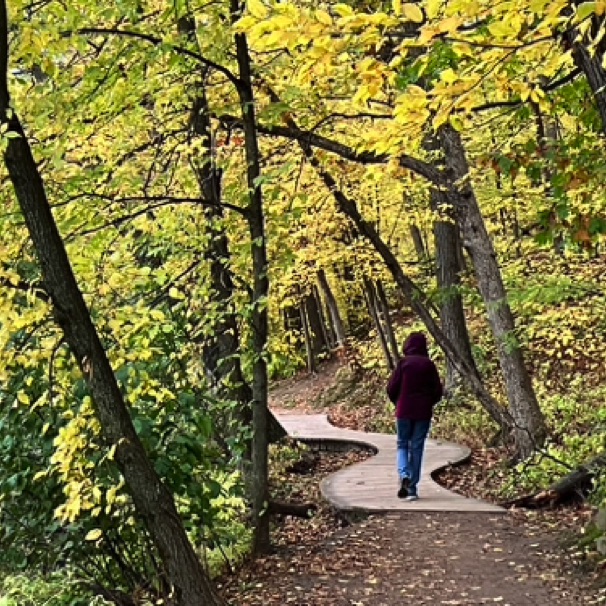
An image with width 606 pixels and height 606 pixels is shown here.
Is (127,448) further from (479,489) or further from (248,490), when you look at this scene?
(479,489)

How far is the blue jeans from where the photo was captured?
28.5ft

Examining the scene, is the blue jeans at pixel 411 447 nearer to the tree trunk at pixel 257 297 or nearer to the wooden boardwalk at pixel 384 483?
the wooden boardwalk at pixel 384 483

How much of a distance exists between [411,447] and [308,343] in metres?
15.8

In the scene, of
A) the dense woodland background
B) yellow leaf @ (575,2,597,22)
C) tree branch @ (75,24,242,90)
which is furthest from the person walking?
yellow leaf @ (575,2,597,22)

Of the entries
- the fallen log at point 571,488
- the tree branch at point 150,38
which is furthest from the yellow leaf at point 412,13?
the fallen log at point 571,488

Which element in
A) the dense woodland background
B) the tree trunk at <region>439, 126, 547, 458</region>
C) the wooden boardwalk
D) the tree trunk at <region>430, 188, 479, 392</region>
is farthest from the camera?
the tree trunk at <region>430, 188, 479, 392</region>

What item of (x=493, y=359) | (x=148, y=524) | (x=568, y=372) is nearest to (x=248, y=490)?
(x=148, y=524)

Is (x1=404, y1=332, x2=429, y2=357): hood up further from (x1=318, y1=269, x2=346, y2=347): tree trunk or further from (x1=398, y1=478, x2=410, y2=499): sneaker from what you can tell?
(x1=318, y1=269, x2=346, y2=347): tree trunk

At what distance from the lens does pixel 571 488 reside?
7746 millimetres

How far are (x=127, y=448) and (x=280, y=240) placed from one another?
3.23 meters

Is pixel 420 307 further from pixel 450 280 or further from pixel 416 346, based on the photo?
pixel 450 280

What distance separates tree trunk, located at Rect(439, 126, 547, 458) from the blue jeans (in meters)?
1.30

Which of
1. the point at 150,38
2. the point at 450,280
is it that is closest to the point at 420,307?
the point at 450,280

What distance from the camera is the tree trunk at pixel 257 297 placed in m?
6.41
